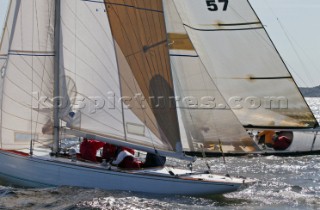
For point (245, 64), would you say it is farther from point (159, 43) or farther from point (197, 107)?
point (159, 43)

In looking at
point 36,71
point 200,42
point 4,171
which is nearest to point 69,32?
point 36,71

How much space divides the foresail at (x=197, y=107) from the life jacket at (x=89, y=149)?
2.38 m

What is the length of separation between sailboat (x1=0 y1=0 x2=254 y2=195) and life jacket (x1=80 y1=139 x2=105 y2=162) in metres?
0.29

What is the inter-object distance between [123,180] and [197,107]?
5.03 metres

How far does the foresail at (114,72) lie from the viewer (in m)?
14.7

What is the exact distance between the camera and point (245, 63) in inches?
853

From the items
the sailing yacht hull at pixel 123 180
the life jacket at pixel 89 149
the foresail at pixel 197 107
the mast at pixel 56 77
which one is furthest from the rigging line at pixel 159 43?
the foresail at pixel 197 107

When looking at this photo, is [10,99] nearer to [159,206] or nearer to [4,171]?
[4,171]

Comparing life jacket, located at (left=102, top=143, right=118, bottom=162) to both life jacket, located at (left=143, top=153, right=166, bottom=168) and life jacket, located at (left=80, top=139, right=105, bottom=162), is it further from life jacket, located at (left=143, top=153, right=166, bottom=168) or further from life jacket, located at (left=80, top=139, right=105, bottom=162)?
life jacket, located at (left=143, top=153, right=166, bottom=168)

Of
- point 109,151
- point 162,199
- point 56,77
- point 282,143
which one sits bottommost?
point 162,199

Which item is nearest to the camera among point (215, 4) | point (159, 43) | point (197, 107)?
point (159, 43)

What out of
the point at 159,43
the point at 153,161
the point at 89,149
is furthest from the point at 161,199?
the point at 159,43

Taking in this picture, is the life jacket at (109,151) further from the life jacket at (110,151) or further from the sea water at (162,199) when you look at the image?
the sea water at (162,199)

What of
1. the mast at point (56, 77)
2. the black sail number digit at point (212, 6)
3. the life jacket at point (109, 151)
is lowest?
the life jacket at point (109, 151)
